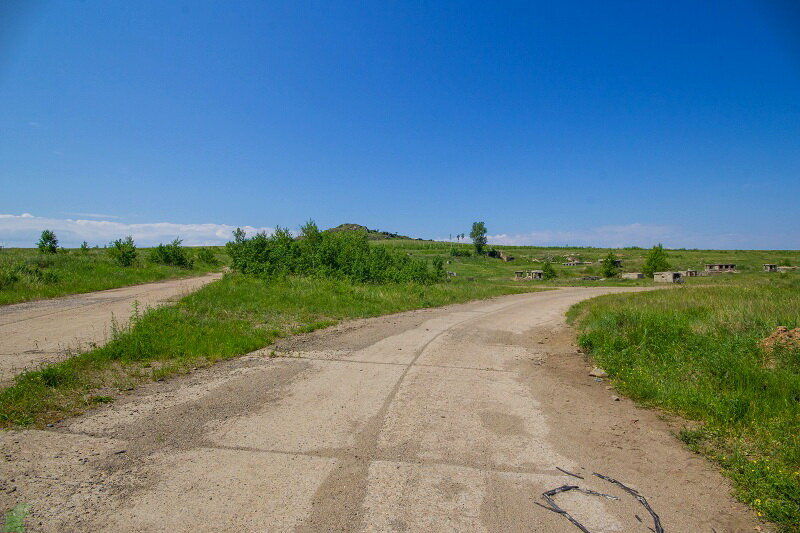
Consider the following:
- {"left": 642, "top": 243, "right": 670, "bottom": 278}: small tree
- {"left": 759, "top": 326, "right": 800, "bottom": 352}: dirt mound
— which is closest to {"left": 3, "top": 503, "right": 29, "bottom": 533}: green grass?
{"left": 759, "top": 326, "right": 800, "bottom": 352}: dirt mound

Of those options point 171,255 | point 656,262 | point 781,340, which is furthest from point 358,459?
point 656,262

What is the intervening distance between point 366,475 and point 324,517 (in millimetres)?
722

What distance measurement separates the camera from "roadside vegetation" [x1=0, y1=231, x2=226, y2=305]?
16.5 m

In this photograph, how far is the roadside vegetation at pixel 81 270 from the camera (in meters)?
16.5

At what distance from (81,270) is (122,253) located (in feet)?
23.5

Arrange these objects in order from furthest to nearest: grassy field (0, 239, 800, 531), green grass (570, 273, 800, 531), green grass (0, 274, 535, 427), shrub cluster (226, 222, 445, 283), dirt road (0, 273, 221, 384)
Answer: shrub cluster (226, 222, 445, 283)
dirt road (0, 273, 221, 384)
green grass (0, 274, 535, 427)
grassy field (0, 239, 800, 531)
green grass (570, 273, 800, 531)

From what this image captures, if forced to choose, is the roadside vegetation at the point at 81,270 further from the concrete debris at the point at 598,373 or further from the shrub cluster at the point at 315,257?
the concrete debris at the point at 598,373

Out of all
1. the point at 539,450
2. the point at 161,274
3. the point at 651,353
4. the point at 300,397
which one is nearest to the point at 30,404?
the point at 300,397

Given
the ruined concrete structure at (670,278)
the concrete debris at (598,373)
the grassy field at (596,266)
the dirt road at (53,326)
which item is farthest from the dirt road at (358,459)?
the ruined concrete structure at (670,278)

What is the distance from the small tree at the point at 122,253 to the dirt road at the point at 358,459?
28.0 metres

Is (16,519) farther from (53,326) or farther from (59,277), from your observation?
(59,277)

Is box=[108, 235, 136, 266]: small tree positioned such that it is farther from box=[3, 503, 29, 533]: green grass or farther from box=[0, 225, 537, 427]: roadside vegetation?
box=[3, 503, 29, 533]: green grass

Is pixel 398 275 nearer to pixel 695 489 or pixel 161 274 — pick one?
pixel 161 274

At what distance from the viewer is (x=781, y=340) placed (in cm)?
779
